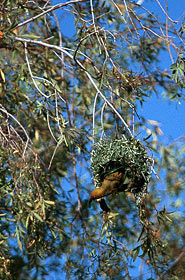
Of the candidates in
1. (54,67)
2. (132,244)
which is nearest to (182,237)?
(132,244)

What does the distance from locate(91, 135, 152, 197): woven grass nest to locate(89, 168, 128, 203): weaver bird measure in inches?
1.0

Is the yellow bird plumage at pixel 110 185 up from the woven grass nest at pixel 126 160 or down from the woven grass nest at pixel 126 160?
down

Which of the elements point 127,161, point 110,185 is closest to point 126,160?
point 127,161

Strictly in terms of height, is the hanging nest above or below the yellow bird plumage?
above

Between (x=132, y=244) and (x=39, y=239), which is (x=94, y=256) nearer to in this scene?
(x=39, y=239)

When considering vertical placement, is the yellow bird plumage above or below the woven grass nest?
below

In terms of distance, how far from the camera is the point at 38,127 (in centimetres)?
493

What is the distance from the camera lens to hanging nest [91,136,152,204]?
105 inches

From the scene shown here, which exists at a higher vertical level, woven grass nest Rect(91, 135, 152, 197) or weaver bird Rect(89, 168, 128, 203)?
woven grass nest Rect(91, 135, 152, 197)

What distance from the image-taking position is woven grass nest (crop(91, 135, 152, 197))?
266cm

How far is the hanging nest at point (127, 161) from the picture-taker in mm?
2658

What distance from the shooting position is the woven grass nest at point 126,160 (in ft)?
8.72

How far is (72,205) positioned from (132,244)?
61 centimetres

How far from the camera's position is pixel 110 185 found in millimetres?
2592
